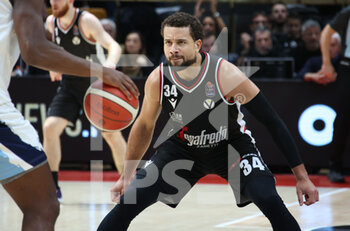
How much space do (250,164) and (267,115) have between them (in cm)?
32

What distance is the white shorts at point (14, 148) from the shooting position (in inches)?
112

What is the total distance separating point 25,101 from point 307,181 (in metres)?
5.61

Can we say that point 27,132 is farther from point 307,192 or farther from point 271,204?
point 307,192

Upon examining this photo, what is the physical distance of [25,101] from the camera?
8.42 m

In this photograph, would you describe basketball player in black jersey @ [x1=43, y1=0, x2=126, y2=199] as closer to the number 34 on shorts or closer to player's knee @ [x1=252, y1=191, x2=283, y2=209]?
the number 34 on shorts

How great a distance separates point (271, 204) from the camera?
352cm

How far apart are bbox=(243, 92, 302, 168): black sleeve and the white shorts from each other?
138 cm

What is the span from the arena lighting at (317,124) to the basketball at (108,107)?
376cm

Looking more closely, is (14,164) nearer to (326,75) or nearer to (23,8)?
(23,8)

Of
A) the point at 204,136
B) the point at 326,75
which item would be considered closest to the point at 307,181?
the point at 204,136

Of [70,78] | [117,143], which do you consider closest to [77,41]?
[70,78]

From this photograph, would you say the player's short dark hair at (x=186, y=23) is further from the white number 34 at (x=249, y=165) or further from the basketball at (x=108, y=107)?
the white number 34 at (x=249, y=165)

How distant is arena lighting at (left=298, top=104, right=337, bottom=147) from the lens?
795 centimetres

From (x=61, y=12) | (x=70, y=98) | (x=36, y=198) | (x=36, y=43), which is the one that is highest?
(x=36, y=43)
